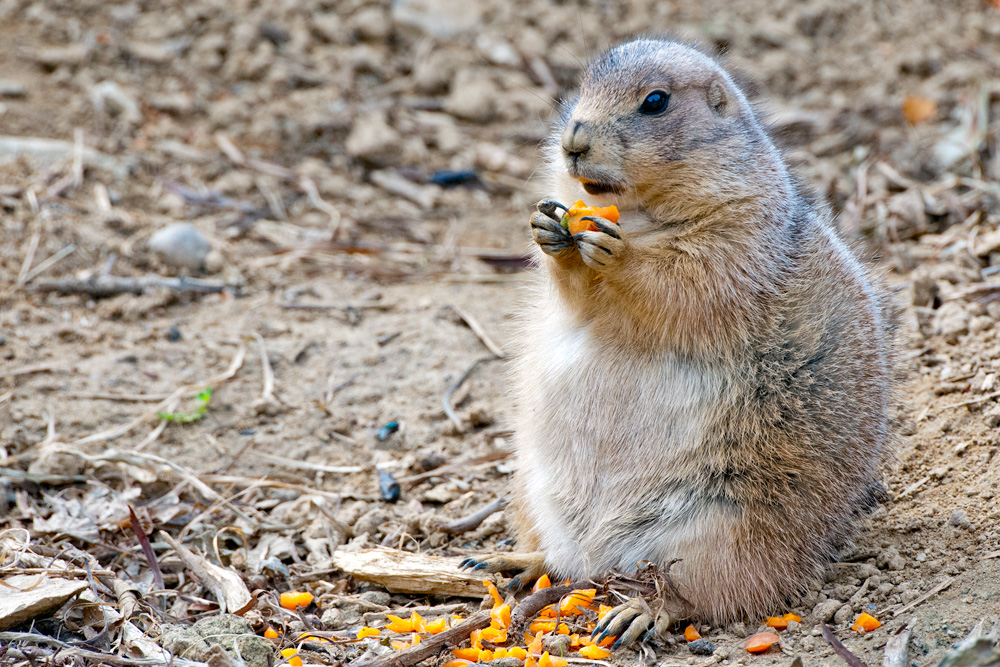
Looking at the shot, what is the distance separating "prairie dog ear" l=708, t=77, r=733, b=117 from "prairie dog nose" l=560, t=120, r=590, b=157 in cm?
66

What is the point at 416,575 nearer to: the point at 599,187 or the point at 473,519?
the point at 473,519

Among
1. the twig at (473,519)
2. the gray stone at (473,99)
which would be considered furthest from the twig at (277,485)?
the gray stone at (473,99)

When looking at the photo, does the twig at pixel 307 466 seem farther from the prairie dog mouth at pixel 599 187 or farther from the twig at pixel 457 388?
the prairie dog mouth at pixel 599 187

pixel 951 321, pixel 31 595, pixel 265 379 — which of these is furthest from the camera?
pixel 265 379

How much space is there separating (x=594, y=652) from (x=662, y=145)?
6.46 feet

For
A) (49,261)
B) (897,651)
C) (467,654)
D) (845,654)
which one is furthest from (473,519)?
(49,261)

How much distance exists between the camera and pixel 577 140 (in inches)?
144

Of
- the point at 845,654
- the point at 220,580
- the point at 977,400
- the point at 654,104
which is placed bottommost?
the point at 220,580

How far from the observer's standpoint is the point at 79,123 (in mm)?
7562

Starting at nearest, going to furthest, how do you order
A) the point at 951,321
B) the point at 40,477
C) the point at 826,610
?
the point at 826,610, the point at 40,477, the point at 951,321

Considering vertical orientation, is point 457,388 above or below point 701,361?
below

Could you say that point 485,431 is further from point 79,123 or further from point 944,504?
point 79,123

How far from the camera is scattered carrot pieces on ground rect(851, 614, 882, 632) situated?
3375 mm

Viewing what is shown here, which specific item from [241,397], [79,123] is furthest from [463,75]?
[241,397]
